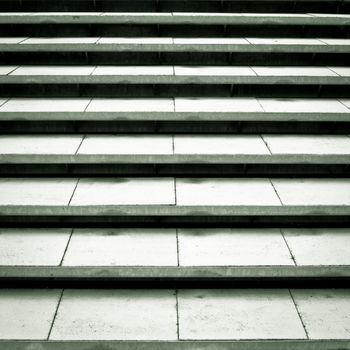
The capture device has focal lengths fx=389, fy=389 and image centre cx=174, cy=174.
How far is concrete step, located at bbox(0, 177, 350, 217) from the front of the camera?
2734 millimetres

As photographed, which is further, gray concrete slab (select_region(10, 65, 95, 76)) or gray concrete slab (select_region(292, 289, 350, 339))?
gray concrete slab (select_region(10, 65, 95, 76))

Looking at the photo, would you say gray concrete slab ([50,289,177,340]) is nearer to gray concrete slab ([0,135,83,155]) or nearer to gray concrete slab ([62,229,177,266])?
gray concrete slab ([62,229,177,266])

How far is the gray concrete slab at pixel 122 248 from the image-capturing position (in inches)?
99.7

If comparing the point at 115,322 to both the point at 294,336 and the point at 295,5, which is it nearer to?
A: the point at 294,336

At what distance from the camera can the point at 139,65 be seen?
3.68 m

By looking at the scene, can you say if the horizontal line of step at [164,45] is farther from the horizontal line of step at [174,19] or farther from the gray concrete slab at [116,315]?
the gray concrete slab at [116,315]

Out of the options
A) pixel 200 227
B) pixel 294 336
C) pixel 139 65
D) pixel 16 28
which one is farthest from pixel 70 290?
pixel 16 28

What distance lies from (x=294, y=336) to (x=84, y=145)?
202 cm

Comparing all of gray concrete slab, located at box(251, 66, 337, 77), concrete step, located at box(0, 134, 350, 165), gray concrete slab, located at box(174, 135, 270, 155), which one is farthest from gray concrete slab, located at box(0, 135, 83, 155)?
gray concrete slab, located at box(251, 66, 337, 77)

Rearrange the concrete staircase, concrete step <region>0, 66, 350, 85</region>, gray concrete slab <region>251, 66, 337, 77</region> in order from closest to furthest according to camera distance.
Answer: the concrete staircase, concrete step <region>0, 66, 350, 85</region>, gray concrete slab <region>251, 66, 337, 77</region>

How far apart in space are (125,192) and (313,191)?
4.62 feet

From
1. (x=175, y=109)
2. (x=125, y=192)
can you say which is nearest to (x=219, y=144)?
(x=175, y=109)

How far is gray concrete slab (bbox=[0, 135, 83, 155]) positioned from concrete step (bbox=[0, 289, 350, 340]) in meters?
1.05

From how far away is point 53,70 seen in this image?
3.55 meters
